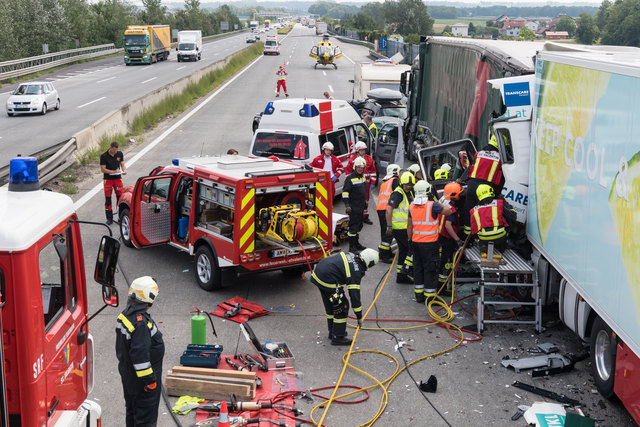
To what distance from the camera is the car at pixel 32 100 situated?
30.8 meters

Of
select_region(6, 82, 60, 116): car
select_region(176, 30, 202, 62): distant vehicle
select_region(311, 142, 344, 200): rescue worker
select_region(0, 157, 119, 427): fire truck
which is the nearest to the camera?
select_region(0, 157, 119, 427): fire truck

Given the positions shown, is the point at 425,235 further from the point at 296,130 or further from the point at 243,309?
the point at 296,130

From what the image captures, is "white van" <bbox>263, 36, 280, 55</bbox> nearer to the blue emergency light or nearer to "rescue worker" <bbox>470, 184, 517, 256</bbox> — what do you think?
"rescue worker" <bbox>470, 184, 517, 256</bbox>

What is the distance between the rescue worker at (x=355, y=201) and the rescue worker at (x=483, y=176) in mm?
2717

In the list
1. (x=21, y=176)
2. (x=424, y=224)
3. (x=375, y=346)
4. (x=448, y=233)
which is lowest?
(x=375, y=346)

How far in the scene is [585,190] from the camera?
7.56m

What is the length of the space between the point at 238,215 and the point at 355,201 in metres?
3.61

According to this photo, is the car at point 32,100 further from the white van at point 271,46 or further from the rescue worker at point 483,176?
the white van at point 271,46

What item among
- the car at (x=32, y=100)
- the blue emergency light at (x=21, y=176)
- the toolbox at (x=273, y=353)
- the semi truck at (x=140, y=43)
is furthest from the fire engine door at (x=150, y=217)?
the semi truck at (x=140, y=43)

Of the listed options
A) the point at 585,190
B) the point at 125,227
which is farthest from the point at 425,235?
the point at 125,227

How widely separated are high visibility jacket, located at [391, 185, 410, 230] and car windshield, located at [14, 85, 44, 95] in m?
24.8

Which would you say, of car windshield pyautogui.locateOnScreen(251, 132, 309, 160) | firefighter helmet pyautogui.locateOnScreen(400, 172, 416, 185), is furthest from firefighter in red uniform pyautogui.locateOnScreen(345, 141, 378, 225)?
firefighter helmet pyautogui.locateOnScreen(400, 172, 416, 185)

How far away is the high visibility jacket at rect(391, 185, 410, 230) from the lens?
11734 millimetres

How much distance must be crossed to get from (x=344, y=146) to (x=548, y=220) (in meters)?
8.01
